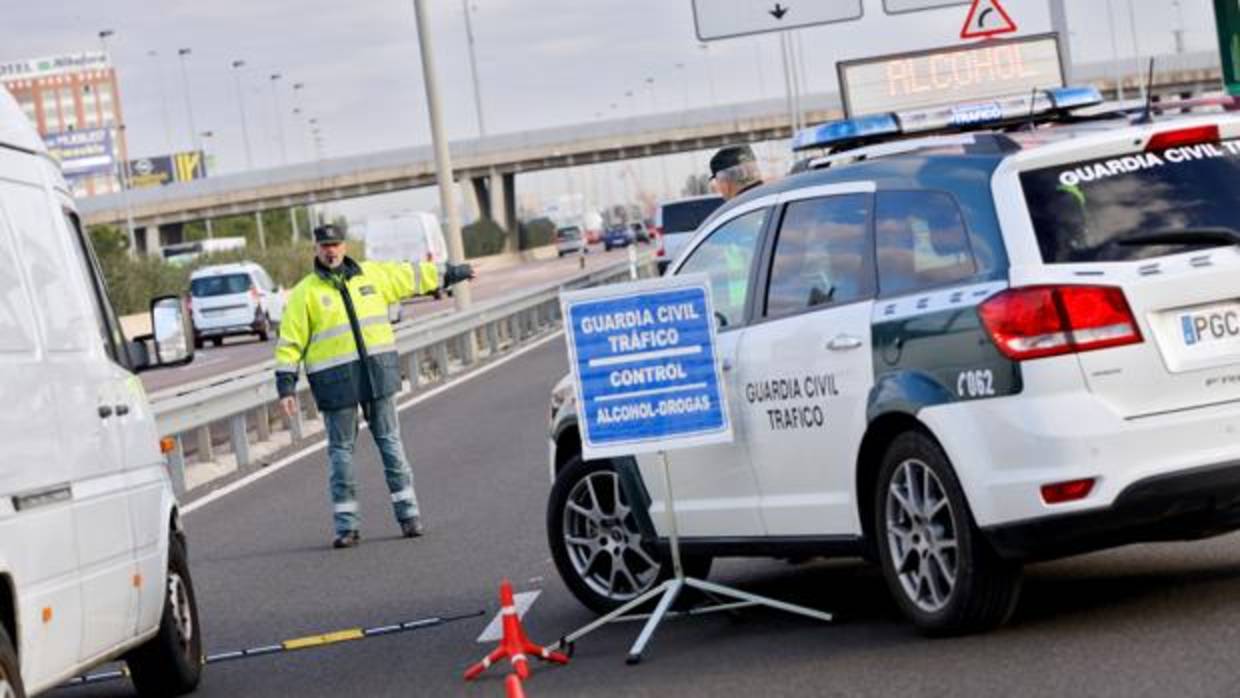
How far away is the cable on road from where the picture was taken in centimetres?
1134

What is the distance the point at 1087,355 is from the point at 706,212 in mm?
31307

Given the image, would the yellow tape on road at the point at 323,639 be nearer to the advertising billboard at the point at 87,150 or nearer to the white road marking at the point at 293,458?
the white road marking at the point at 293,458

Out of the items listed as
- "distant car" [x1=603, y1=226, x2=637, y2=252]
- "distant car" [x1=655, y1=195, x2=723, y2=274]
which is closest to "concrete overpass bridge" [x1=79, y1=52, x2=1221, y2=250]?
"distant car" [x1=603, y1=226, x2=637, y2=252]

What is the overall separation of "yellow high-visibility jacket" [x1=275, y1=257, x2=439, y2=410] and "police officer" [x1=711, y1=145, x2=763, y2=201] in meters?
1.85

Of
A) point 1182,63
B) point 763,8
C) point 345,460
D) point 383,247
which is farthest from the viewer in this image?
point 1182,63

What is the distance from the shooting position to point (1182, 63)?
12494 centimetres

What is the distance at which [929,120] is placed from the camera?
13156mm

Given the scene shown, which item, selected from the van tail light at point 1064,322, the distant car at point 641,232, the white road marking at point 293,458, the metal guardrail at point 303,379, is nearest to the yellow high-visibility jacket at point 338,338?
the white road marking at point 293,458

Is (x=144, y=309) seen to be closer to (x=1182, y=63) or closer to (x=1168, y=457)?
(x=1182, y=63)

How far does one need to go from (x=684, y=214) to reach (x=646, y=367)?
30551 mm

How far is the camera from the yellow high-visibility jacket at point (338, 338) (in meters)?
15.9

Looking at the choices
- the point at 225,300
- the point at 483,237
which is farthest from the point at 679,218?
the point at 483,237

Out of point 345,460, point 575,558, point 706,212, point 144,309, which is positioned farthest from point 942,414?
point 144,309

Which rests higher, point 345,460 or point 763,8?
point 763,8
